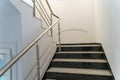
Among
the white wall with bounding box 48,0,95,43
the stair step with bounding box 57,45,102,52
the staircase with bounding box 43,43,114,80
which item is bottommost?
the staircase with bounding box 43,43,114,80

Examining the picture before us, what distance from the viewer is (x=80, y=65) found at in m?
2.96

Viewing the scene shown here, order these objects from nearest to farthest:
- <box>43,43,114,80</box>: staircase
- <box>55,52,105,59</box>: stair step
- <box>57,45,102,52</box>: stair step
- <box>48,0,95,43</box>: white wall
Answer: <box>43,43,114,80</box>: staircase
<box>55,52,105,59</box>: stair step
<box>57,45,102,52</box>: stair step
<box>48,0,95,43</box>: white wall

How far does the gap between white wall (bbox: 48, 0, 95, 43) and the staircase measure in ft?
3.77

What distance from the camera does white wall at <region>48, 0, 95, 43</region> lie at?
4.61m

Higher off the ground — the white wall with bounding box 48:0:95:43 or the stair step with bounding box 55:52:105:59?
the white wall with bounding box 48:0:95:43

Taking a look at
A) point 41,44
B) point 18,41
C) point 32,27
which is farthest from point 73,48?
point 18,41

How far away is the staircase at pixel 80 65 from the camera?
8.38 feet

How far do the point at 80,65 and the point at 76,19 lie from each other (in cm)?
212

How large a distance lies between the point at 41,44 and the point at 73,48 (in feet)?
3.50

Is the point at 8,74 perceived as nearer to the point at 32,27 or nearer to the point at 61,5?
the point at 32,27

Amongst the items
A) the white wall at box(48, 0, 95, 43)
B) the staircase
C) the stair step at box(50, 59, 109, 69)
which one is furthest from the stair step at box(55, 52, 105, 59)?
the white wall at box(48, 0, 95, 43)

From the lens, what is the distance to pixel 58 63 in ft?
10.3

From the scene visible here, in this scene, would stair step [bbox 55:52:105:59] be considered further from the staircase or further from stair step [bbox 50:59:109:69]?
stair step [bbox 50:59:109:69]

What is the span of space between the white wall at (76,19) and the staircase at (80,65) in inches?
45.3
